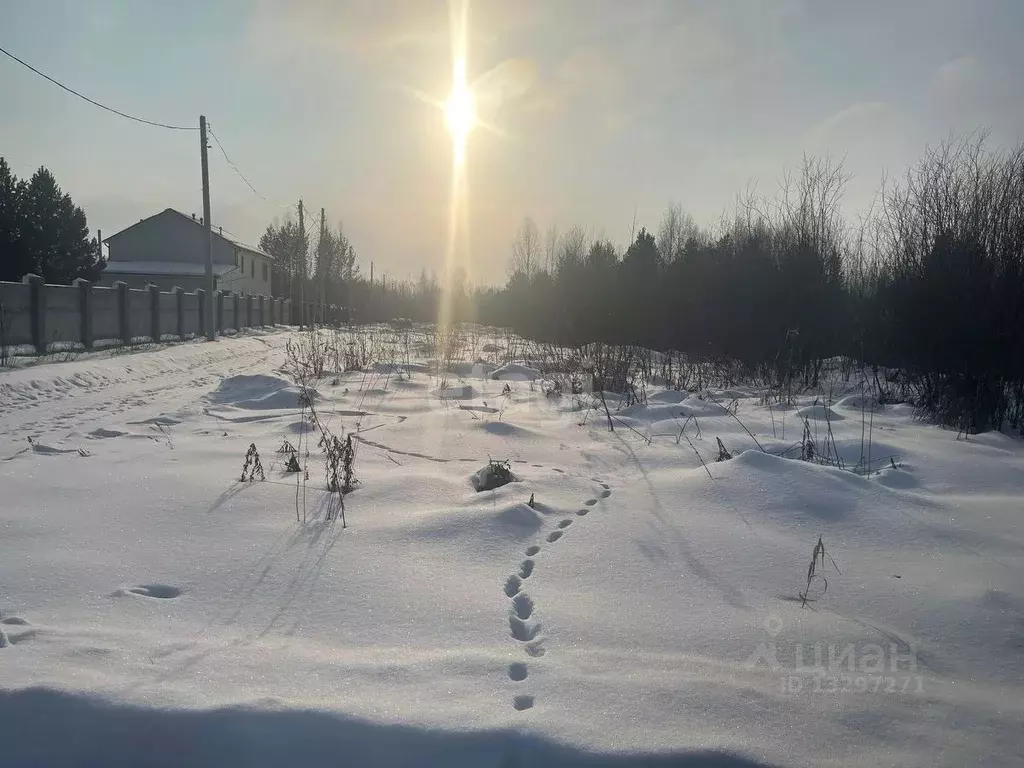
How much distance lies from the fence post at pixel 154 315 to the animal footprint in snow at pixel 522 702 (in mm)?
17406

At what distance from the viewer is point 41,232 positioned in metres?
29.5

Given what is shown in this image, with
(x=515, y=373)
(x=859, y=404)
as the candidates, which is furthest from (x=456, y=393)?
(x=859, y=404)

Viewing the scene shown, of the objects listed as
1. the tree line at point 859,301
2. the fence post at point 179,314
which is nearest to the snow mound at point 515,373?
the tree line at point 859,301

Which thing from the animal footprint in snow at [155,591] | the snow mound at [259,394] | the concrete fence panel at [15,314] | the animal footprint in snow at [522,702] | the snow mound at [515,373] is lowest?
the animal footprint in snow at [522,702]

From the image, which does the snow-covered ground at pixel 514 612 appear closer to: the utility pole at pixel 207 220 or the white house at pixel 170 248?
the utility pole at pixel 207 220

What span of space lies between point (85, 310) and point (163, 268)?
26.5 m

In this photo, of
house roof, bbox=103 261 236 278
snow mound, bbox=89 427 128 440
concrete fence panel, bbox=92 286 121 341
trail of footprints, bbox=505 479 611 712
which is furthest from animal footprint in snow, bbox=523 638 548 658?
house roof, bbox=103 261 236 278

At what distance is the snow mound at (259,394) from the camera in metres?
6.96

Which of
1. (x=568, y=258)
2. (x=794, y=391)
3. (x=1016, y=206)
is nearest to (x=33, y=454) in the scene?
(x=794, y=391)

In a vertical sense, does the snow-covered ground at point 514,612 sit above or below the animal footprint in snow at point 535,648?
above

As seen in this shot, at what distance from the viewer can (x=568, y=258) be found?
2411 cm

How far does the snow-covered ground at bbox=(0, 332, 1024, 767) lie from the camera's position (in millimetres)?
1563

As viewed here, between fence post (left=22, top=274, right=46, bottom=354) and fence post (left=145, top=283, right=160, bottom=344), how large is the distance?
4541 mm

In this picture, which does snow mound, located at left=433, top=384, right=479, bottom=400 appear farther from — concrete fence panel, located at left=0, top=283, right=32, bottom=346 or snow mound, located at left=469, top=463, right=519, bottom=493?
concrete fence panel, located at left=0, top=283, right=32, bottom=346
